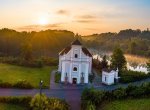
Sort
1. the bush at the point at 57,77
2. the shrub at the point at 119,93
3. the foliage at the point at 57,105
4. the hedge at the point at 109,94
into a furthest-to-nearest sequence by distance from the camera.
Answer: the bush at the point at 57,77 → the shrub at the point at 119,93 → the hedge at the point at 109,94 → the foliage at the point at 57,105

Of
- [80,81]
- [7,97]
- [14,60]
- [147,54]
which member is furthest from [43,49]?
[7,97]

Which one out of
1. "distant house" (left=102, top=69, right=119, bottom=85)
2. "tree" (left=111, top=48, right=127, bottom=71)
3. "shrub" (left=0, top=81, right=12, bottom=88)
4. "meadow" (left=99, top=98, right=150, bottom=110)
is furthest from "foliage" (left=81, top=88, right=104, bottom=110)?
"tree" (left=111, top=48, right=127, bottom=71)

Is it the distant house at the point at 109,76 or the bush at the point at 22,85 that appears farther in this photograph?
the distant house at the point at 109,76

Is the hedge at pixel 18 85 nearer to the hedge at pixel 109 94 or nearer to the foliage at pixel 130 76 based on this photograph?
the hedge at pixel 109 94

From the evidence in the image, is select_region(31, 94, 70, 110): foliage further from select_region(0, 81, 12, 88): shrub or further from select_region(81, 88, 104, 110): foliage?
select_region(0, 81, 12, 88): shrub

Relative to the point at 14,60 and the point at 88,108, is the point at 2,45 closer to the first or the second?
the point at 14,60

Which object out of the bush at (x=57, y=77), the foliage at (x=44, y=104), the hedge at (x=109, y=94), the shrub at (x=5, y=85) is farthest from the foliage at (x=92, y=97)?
the bush at (x=57, y=77)

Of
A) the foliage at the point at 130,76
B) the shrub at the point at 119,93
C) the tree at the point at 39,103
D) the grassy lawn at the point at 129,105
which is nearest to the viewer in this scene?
the tree at the point at 39,103

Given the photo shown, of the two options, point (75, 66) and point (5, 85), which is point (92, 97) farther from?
point (75, 66)

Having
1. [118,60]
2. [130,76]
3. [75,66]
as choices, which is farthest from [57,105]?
[118,60]
